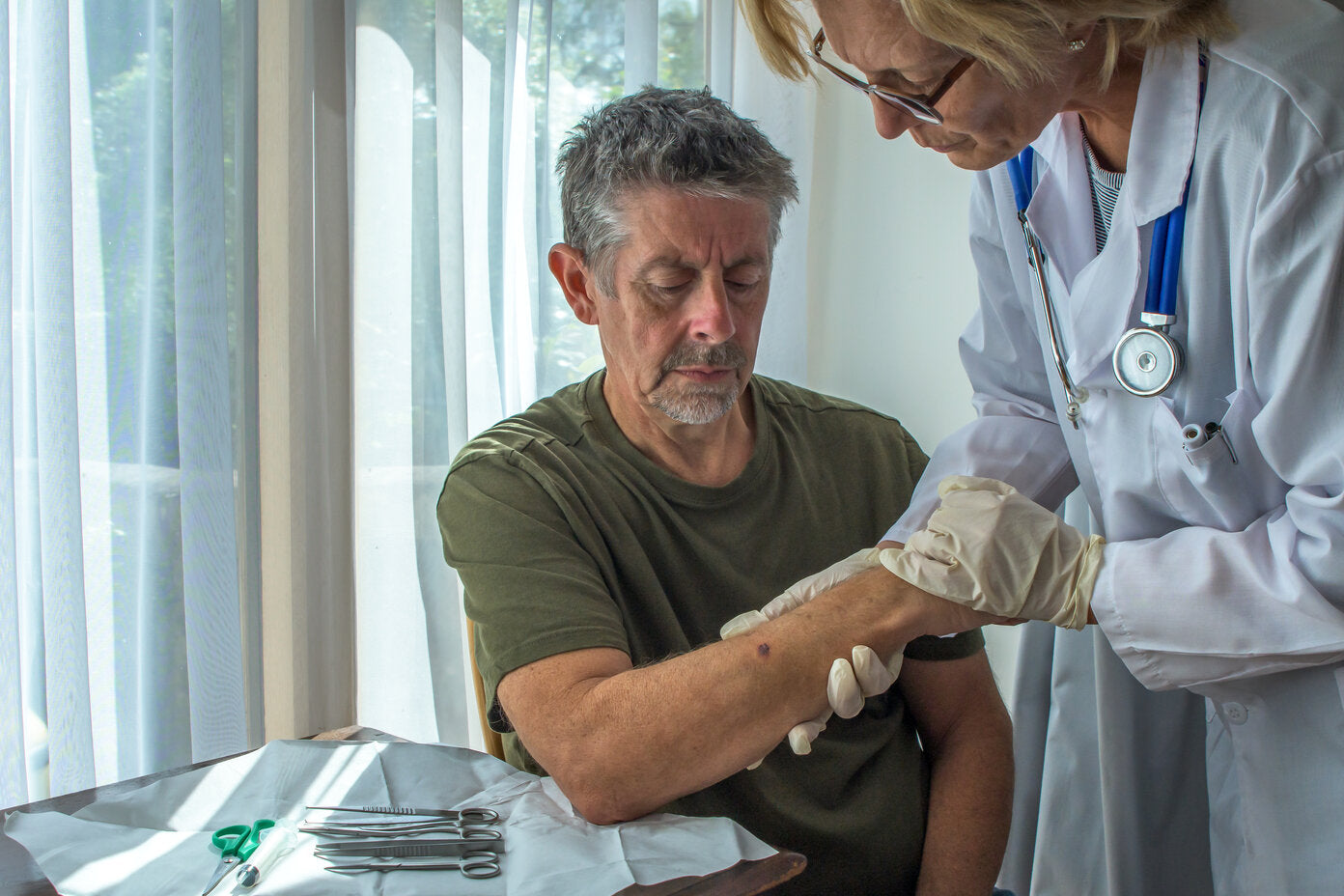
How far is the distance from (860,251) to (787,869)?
1.82m

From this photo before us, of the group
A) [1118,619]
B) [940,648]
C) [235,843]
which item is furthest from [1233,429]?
[235,843]

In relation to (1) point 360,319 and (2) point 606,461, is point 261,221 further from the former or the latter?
(2) point 606,461

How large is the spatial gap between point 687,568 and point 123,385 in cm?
87

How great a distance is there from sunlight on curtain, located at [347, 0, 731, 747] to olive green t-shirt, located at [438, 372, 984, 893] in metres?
0.47

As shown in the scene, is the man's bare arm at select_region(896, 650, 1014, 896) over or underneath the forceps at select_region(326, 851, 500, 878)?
underneath

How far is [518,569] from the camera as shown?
3.68 ft

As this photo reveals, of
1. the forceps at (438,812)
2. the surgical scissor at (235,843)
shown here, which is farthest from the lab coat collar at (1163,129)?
the surgical scissor at (235,843)

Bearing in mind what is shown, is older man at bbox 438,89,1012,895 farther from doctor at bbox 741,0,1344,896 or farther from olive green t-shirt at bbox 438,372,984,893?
doctor at bbox 741,0,1344,896

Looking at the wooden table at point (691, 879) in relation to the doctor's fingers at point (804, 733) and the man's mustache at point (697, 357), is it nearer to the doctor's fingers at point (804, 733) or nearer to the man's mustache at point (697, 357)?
the doctor's fingers at point (804, 733)

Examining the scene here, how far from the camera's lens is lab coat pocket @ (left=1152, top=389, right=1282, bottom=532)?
0.99 meters

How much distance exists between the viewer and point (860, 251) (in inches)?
95.0

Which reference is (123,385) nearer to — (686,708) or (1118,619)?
(686,708)


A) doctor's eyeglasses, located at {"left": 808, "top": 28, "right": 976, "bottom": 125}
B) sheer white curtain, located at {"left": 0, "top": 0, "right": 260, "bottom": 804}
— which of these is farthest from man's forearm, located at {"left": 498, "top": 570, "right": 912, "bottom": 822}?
sheer white curtain, located at {"left": 0, "top": 0, "right": 260, "bottom": 804}

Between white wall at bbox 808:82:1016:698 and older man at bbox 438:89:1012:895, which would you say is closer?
older man at bbox 438:89:1012:895
